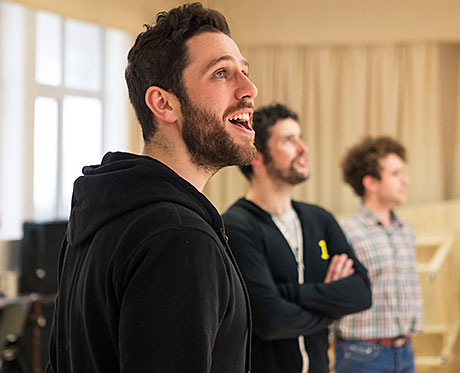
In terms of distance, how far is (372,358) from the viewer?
2.83 m

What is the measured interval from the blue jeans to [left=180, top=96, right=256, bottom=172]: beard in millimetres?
→ 1762

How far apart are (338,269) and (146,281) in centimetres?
140

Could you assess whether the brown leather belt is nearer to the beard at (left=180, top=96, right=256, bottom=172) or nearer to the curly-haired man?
the curly-haired man

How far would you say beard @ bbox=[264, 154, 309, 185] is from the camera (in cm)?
249

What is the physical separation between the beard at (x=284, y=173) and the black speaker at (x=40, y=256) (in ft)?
8.19

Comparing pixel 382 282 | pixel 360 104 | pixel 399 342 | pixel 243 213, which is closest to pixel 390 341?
pixel 399 342

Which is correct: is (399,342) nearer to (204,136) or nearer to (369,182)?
(369,182)

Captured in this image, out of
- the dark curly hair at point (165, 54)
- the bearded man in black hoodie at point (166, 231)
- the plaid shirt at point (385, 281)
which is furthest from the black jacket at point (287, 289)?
the dark curly hair at point (165, 54)

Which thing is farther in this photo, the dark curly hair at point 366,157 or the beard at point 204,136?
the dark curly hair at point 366,157

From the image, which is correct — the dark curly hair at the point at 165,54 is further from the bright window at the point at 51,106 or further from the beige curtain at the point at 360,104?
the beige curtain at the point at 360,104

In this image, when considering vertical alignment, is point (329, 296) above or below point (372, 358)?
above

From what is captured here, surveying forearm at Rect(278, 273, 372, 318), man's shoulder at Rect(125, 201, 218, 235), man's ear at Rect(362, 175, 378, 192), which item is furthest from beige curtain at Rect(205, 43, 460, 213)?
man's shoulder at Rect(125, 201, 218, 235)

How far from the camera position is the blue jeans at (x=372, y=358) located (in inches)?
111

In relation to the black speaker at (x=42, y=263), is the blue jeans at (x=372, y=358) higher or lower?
lower
